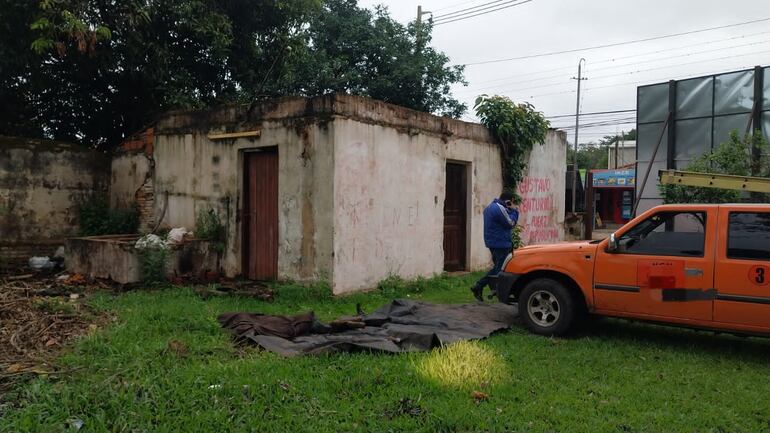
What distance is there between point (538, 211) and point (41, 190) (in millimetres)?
10991

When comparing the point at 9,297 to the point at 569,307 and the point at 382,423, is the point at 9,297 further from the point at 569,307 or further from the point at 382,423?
the point at 569,307

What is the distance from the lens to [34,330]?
5844mm

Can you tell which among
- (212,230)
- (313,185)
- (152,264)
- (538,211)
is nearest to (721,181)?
(313,185)

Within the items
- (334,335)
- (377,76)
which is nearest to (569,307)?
(334,335)

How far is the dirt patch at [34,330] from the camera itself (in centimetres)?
480

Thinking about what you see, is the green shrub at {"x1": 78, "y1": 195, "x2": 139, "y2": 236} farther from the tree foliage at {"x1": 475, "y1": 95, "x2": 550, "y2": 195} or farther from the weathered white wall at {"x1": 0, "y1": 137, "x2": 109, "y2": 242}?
the tree foliage at {"x1": 475, "y1": 95, "x2": 550, "y2": 195}

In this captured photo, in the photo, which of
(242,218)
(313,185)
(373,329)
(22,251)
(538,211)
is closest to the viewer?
(373,329)

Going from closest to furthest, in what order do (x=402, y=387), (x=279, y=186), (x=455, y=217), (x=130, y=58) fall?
(x=402, y=387)
(x=279, y=186)
(x=455, y=217)
(x=130, y=58)

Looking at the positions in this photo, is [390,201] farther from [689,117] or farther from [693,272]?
[689,117]

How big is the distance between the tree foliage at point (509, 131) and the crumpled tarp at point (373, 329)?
5.46m

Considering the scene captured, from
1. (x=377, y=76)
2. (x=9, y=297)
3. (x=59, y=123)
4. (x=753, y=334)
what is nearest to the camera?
(x=753, y=334)

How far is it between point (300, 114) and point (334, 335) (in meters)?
3.96

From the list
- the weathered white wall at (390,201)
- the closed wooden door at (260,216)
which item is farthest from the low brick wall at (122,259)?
the weathered white wall at (390,201)

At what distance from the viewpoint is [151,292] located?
29.2 ft
